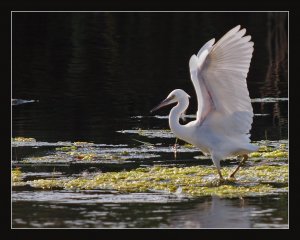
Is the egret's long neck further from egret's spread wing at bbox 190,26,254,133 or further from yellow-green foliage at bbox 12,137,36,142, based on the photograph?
yellow-green foliage at bbox 12,137,36,142

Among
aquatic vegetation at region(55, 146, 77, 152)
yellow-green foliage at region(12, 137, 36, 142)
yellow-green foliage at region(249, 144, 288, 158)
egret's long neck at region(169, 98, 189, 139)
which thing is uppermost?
egret's long neck at region(169, 98, 189, 139)

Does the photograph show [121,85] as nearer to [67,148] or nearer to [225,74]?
[67,148]

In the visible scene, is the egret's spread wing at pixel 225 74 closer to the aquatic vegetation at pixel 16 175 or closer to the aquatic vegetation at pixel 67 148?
the aquatic vegetation at pixel 16 175

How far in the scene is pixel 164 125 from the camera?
1667 centimetres

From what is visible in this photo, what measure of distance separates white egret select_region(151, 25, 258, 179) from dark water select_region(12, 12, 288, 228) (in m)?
1.53

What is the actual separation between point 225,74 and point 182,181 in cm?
151

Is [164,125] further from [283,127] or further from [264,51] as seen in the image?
[264,51]

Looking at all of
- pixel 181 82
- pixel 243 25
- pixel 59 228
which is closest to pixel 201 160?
pixel 59 228

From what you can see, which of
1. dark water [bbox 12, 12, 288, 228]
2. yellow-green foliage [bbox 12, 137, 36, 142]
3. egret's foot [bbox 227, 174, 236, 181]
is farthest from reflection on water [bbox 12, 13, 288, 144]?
egret's foot [bbox 227, 174, 236, 181]

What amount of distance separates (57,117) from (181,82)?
6304 millimetres

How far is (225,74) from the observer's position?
1171 cm

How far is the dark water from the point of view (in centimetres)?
1008

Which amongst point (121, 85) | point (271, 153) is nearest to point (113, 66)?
point (121, 85)

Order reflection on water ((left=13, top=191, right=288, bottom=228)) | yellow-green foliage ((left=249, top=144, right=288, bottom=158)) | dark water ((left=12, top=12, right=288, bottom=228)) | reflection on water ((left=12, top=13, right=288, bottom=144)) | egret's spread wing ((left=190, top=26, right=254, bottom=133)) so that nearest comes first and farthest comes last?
reflection on water ((left=13, top=191, right=288, bottom=228)) → dark water ((left=12, top=12, right=288, bottom=228)) → egret's spread wing ((left=190, top=26, right=254, bottom=133)) → yellow-green foliage ((left=249, top=144, right=288, bottom=158)) → reflection on water ((left=12, top=13, right=288, bottom=144))
